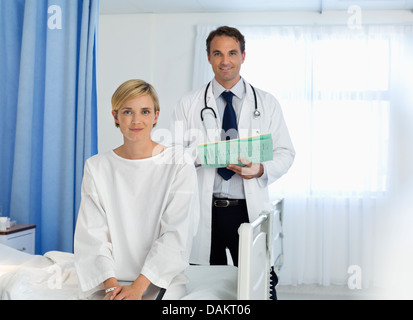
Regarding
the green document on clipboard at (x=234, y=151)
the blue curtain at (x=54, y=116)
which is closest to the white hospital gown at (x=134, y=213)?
the green document on clipboard at (x=234, y=151)

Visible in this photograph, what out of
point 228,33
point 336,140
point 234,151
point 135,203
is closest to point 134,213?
point 135,203

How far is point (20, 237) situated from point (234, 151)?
1.46m

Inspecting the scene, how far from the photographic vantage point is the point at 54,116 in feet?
9.22

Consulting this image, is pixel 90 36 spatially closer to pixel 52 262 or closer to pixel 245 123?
pixel 245 123

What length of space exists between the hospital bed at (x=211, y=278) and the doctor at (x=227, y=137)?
36cm

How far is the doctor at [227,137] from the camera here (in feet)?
6.89

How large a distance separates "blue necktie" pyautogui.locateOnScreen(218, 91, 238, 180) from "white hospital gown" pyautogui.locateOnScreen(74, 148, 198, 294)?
581 mm

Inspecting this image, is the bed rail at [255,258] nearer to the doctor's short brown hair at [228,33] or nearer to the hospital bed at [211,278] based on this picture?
the hospital bed at [211,278]

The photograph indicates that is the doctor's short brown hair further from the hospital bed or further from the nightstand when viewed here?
the nightstand

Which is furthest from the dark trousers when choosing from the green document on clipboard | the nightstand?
the nightstand

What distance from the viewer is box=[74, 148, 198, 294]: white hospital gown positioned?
4.77 ft

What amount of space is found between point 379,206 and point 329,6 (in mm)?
1565

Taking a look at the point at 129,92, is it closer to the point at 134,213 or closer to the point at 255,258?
the point at 134,213
